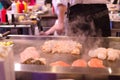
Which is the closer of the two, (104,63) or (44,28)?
(104,63)

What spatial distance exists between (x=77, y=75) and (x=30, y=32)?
76.2 inches

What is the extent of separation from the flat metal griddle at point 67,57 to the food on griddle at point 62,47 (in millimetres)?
34

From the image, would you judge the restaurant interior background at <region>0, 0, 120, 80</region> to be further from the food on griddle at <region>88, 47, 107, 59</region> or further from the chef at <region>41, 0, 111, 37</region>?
the chef at <region>41, 0, 111, 37</region>

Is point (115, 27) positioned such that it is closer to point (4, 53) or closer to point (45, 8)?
point (45, 8)

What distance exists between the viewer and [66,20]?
7.80ft

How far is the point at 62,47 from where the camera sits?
1.54 metres

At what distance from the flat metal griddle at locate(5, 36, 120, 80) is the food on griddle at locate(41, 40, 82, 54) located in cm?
3

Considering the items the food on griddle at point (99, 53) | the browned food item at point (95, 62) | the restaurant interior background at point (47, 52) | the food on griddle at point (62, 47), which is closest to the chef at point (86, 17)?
the restaurant interior background at point (47, 52)

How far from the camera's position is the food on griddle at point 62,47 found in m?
1.51

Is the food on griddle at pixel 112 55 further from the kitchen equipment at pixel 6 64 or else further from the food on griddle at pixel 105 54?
the kitchen equipment at pixel 6 64

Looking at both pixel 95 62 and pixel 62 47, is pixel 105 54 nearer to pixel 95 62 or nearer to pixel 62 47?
pixel 95 62

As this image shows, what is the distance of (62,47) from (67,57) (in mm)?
116

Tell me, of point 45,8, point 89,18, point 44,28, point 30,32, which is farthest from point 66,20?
point 45,8

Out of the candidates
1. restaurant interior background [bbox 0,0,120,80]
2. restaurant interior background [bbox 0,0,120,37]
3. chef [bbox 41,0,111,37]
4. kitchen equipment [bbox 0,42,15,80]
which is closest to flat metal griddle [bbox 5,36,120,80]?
restaurant interior background [bbox 0,0,120,80]
